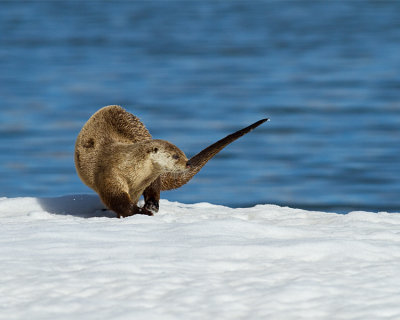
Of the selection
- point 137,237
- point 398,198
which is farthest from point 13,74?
point 137,237

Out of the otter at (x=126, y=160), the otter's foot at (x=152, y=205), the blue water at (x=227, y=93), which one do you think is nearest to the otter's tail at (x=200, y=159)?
the otter at (x=126, y=160)

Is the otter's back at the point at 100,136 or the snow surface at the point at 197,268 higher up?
the otter's back at the point at 100,136

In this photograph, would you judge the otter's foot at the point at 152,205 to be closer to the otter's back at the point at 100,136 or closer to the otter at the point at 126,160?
the otter at the point at 126,160

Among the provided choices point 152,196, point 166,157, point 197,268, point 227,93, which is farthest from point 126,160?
point 227,93

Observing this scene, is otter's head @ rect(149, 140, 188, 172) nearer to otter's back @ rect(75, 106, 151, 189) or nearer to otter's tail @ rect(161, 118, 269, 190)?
otter's tail @ rect(161, 118, 269, 190)

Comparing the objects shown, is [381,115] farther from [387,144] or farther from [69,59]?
[69,59]

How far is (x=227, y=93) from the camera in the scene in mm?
21047

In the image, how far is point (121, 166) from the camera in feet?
22.2

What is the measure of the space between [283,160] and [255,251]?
29.8 ft

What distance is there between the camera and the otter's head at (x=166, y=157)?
6652 mm

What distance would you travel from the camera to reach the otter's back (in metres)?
7.04

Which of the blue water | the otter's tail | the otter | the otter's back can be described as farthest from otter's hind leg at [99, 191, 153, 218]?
the blue water

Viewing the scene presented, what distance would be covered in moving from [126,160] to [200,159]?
0.54m

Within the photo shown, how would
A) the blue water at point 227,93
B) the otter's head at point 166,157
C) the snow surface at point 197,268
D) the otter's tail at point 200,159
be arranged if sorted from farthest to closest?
the blue water at point 227,93 < the otter's tail at point 200,159 < the otter's head at point 166,157 < the snow surface at point 197,268
